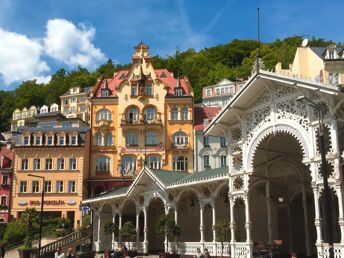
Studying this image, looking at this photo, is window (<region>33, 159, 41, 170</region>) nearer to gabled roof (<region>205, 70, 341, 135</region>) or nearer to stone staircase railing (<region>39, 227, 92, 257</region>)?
stone staircase railing (<region>39, 227, 92, 257</region>)

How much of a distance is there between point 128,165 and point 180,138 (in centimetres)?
719

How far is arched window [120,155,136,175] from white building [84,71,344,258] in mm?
21972

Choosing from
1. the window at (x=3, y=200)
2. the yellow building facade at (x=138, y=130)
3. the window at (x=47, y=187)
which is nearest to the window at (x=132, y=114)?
the yellow building facade at (x=138, y=130)

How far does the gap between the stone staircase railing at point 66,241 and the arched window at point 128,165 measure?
56.7ft

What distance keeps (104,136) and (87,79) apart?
6497 cm

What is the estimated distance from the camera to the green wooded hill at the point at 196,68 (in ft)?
307

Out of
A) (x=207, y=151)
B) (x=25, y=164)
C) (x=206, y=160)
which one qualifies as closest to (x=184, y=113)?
(x=207, y=151)

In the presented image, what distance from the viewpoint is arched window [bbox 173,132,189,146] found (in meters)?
59.0

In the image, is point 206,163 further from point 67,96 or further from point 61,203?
point 67,96

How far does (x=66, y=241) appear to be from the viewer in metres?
40.3

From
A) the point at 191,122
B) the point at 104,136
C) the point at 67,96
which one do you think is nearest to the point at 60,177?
the point at 104,136

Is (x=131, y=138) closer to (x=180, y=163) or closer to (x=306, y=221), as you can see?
(x=180, y=163)

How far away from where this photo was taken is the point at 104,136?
6031 cm

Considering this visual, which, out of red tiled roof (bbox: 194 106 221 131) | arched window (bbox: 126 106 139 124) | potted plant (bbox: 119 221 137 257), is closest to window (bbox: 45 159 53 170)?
arched window (bbox: 126 106 139 124)
